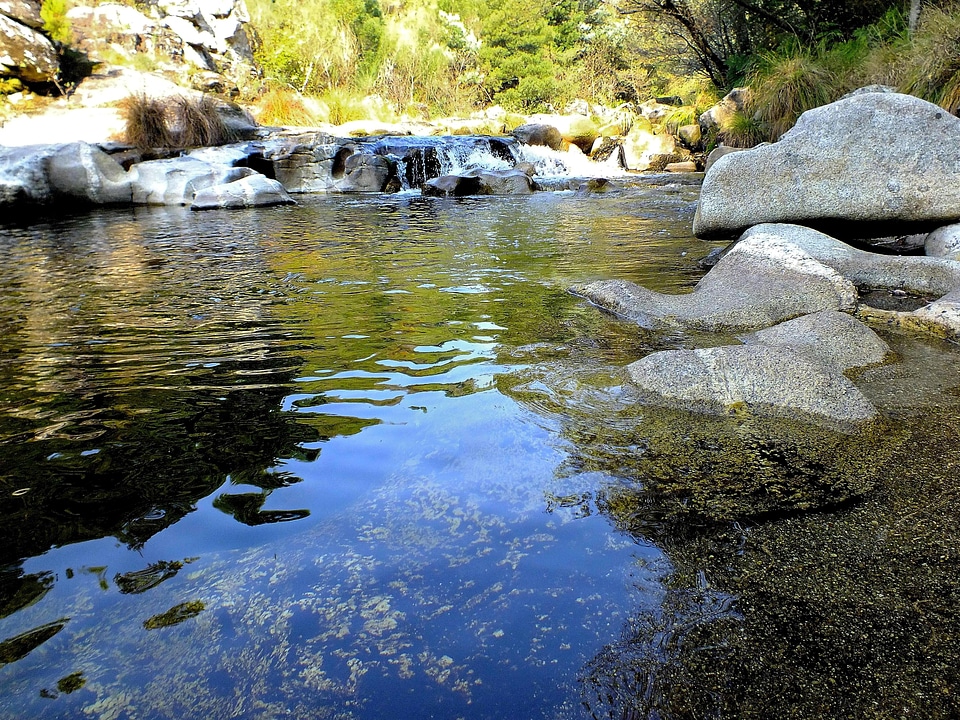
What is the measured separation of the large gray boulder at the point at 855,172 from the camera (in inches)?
181

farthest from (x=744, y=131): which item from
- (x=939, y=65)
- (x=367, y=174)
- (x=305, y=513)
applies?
(x=305, y=513)

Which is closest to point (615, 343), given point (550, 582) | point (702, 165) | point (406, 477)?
point (406, 477)

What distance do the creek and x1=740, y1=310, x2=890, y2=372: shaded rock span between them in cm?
17

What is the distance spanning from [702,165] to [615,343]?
1353 cm

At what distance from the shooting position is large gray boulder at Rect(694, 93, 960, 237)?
459 centimetres

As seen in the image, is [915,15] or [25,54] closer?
[915,15]

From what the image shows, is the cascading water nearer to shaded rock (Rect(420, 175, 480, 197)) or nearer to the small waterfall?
the small waterfall

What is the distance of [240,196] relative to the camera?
10.8 meters

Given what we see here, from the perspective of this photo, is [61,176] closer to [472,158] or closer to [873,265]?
[472,158]

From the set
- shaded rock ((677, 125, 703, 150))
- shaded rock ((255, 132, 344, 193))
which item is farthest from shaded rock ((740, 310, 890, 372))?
shaded rock ((677, 125, 703, 150))

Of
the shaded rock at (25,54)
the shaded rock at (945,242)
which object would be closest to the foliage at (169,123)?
the shaded rock at (25,54)

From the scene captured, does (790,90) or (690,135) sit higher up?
(790,90)

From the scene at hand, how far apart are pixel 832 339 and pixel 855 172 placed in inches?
90.1

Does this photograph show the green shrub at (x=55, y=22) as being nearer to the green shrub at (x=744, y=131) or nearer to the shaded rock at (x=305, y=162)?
the shaded rock at (x=305, y=162)
